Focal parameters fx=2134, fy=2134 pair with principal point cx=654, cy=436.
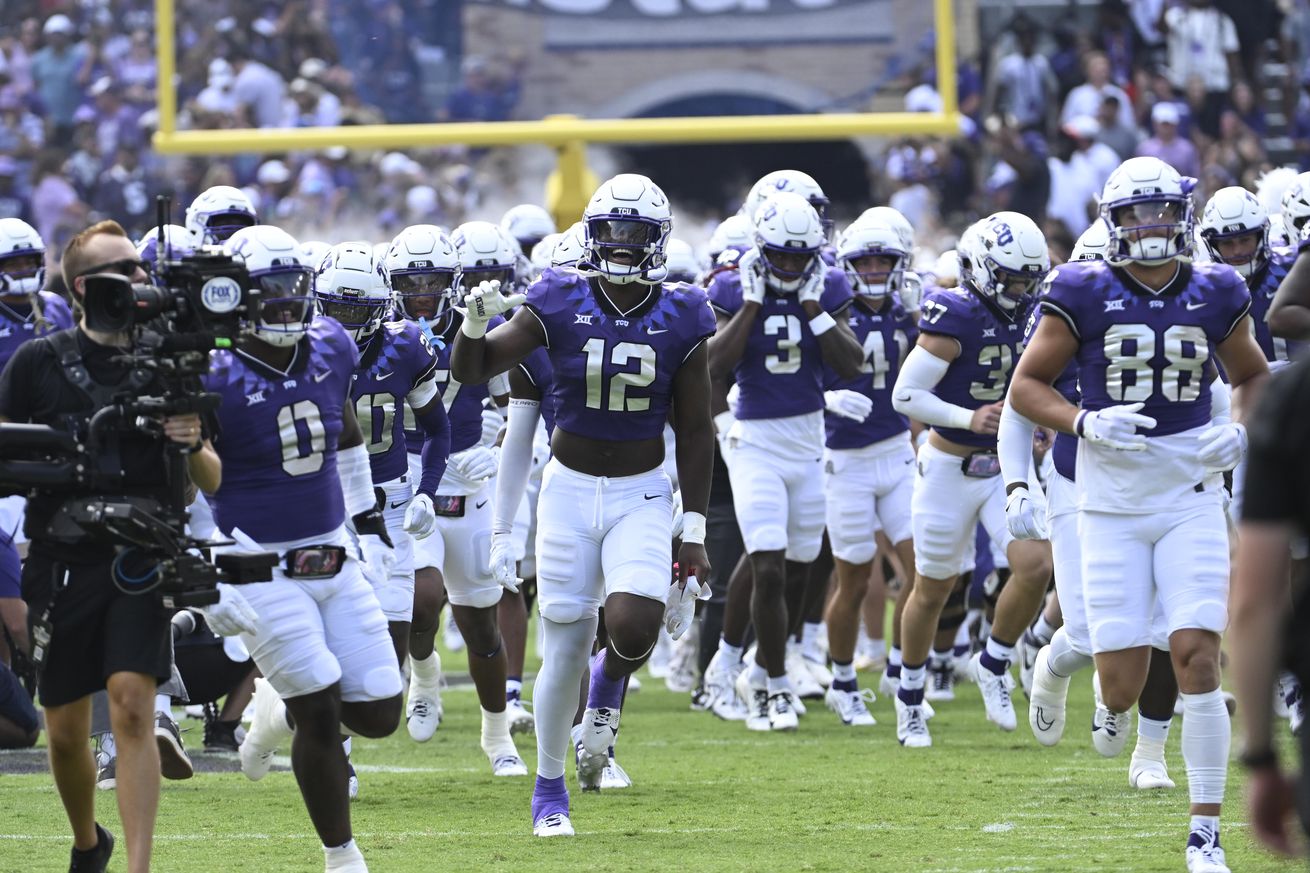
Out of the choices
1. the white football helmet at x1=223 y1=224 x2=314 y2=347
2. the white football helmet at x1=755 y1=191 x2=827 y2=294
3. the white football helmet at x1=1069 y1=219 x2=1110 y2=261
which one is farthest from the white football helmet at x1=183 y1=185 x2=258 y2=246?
the white football helmet at x1=1069 y1=219 x2=1110 y2=261

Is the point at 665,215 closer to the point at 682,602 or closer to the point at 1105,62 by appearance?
the point at 682,602

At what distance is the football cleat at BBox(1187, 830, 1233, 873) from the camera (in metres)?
5.38

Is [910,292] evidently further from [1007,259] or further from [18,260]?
[18,260]

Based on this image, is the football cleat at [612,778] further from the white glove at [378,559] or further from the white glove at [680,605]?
the white glove at [378,559]

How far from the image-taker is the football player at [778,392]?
8.69 m

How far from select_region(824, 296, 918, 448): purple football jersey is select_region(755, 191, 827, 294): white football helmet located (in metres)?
0.55

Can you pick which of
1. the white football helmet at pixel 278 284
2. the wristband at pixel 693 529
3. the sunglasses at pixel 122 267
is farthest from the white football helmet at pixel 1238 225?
the sunglasses at pixel 122 267

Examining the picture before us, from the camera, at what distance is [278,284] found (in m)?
5.42

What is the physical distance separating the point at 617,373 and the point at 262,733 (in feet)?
5.25

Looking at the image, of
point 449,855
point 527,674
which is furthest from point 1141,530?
point 527,674

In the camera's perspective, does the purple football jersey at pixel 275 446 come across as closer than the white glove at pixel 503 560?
Yes

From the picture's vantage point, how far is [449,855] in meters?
6.03

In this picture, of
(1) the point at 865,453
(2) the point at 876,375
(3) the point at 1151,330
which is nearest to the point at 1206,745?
(3) the point at 1151,330

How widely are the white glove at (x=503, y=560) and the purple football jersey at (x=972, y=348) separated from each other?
216 cm
